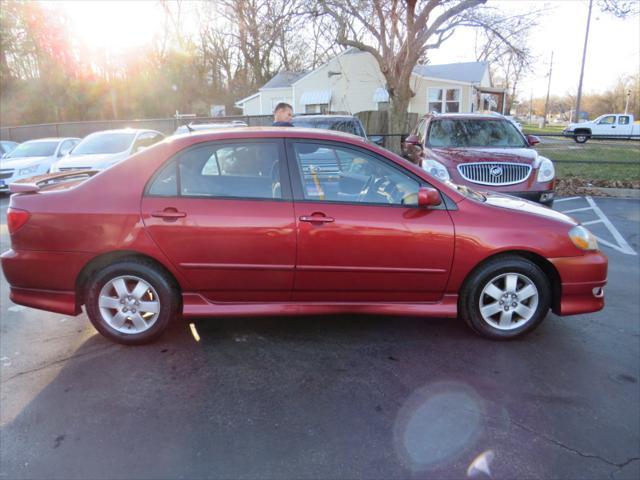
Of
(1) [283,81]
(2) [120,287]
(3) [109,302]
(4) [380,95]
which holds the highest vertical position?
(1) [283,81]

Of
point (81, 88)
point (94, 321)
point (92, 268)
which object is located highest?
point (81, 88)

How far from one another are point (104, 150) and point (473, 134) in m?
8.21

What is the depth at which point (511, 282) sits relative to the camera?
11.6ft

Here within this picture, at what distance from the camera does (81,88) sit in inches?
1164

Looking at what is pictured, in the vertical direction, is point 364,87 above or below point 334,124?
above

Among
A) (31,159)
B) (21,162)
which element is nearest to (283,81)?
(31,159)

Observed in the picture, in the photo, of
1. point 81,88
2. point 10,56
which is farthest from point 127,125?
point 10,56

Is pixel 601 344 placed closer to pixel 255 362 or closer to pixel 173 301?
pixel 255 362

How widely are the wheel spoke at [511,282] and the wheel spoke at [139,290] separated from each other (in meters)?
2.78

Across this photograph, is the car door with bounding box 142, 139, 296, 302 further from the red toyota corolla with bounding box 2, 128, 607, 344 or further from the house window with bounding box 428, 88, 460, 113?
the house window with bounding box 428, 88, 460, 113

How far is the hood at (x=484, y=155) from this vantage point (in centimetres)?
686

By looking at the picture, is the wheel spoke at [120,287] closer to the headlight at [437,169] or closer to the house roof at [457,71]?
the headlight at [437,169]

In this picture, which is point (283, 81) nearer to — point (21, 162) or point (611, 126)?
point (611, 126)

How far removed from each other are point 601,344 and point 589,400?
0.92 meters
